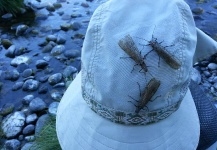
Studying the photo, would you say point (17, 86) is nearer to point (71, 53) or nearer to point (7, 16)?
point (71, 53)

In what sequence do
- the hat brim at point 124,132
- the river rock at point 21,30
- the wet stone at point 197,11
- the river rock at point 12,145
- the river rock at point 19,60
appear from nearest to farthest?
the hat brim at point 124,132
the river rock at point 12,145
the river rock at point 19,60
the river rock at point 21,30
the wet stone at point 197,11

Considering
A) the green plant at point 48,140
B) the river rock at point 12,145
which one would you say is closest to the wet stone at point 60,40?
the river rock at point 12,145

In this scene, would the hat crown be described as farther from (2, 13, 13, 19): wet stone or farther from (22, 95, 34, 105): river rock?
(2, 13, 13, 19): wet stone

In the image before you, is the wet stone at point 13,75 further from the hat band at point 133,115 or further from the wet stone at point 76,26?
the hat band at point 133,115

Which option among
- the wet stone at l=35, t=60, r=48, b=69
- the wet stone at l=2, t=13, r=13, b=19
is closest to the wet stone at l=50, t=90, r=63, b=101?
the wet stone at l=35, t=60, r=48, b=69

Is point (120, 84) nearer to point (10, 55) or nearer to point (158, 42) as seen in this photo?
point (158, 42)

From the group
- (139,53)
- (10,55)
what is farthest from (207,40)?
(10,55)
